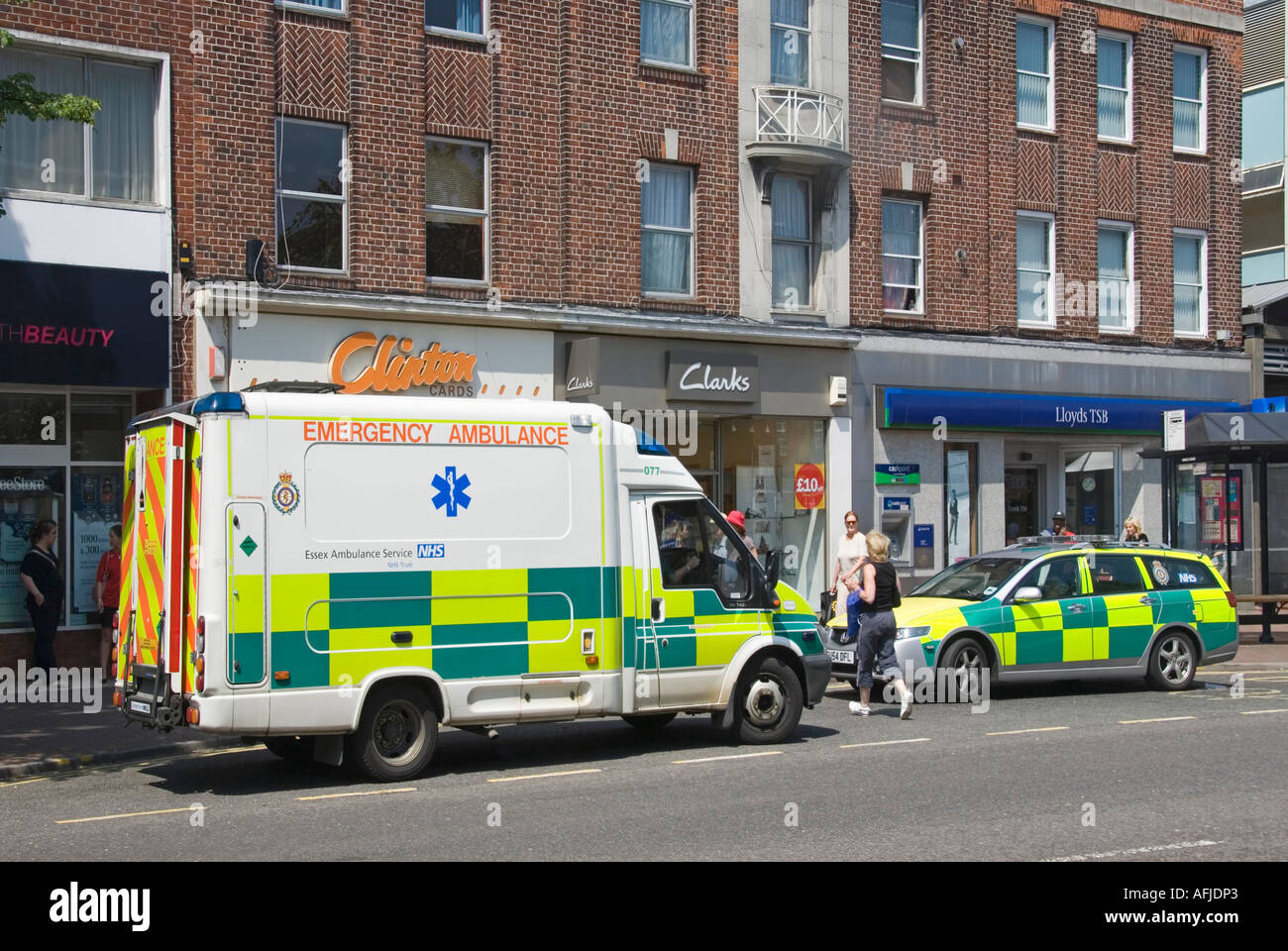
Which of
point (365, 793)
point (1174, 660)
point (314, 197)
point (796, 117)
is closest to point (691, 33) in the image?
point (796, 117)

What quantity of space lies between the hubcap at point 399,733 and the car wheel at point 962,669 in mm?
6164

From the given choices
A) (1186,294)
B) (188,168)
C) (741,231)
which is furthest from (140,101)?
(1186,294)

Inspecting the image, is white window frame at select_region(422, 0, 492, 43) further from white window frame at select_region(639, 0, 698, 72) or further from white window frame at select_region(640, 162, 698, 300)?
white window frame at select_region(640, 162, 698, 300)

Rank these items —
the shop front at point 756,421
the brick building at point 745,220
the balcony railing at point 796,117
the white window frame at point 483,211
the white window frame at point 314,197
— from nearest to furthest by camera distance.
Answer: the brick building at point 745,220 → the white window frame at point 314,197 → the white window frame at point 483,211 → the shop front at point 756,421 → the balcony railing at point 796,117

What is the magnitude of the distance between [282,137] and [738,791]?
11.4 m

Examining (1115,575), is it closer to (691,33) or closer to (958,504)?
(958,504)

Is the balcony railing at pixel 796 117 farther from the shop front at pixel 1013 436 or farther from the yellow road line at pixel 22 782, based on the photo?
the yellow road line at pixel 22 782

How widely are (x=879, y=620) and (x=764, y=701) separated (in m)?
1.98

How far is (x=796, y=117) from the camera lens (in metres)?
21.9

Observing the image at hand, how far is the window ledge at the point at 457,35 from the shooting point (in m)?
19.1

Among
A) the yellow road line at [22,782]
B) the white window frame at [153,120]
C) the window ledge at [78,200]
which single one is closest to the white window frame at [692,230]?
the white window frame at [153,120]

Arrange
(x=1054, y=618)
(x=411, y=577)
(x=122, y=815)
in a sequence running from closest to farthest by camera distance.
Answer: (x=122, y=815)
(x=411, y=577)
(x=1054, y=618)

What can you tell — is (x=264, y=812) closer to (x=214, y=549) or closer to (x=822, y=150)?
(x=214, y=549)

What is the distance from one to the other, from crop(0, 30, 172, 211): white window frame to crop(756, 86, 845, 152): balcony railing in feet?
28.0
